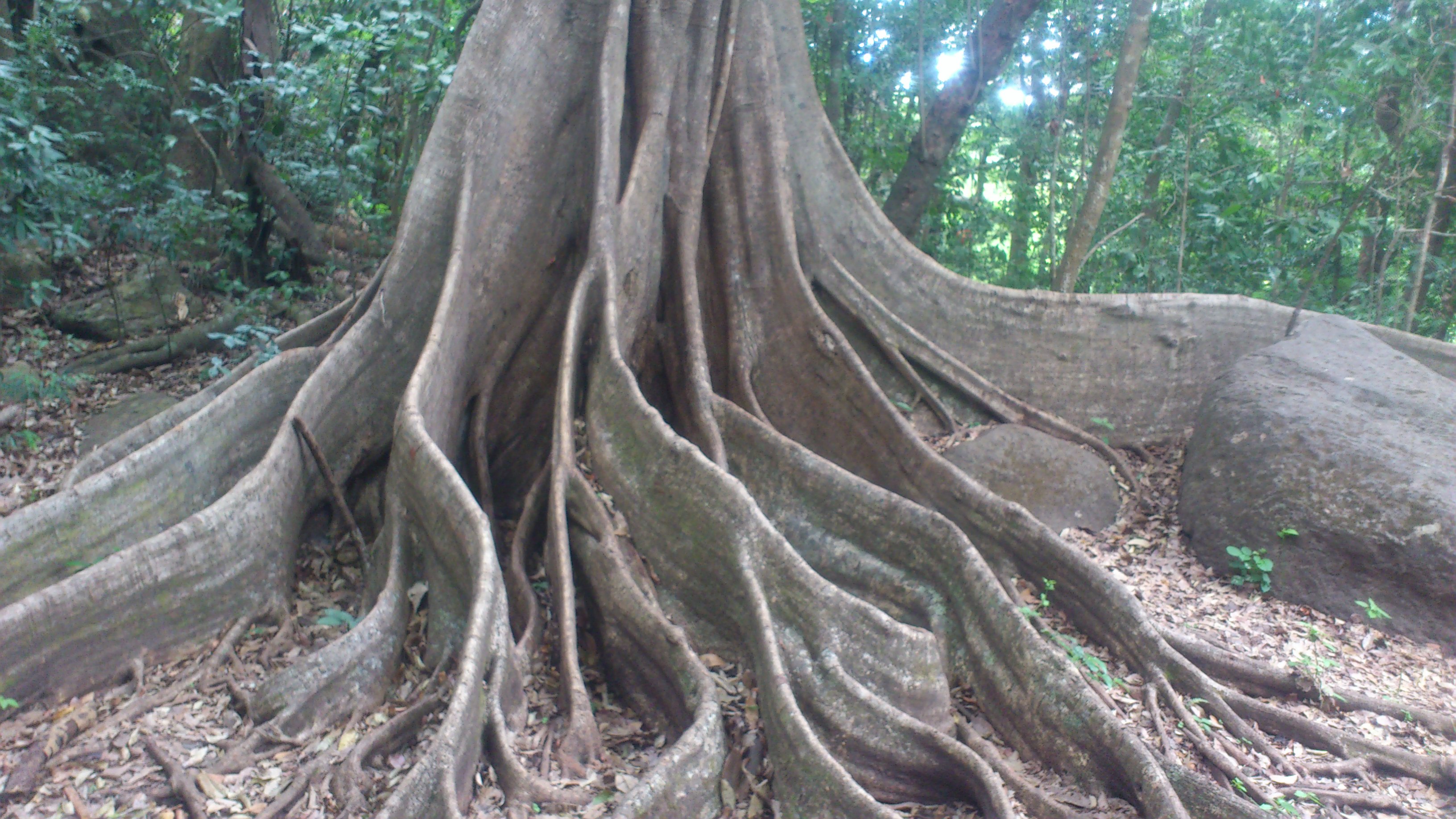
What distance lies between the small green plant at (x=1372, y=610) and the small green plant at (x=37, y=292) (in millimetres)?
8542

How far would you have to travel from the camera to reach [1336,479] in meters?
5.19

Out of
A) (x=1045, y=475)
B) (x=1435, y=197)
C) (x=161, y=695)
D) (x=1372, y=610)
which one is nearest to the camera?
(x=161, y=695)

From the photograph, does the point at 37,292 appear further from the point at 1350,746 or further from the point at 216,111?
the point at 1350,746

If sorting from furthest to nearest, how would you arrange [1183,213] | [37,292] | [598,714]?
1. [1183,213]
2. [37,292]
3. [598,714]

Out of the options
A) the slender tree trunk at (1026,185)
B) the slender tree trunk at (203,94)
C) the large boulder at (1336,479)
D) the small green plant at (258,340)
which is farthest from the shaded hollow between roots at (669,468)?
the slender tree trunk at (203,94)

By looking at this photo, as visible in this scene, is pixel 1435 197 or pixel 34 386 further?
pixel 1435 197

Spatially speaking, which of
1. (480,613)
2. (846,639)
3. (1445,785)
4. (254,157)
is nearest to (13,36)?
(254,157)

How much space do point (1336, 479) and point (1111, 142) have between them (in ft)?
11.1

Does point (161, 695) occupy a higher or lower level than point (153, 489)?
lower

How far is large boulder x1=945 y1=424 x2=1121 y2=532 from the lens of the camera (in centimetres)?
600

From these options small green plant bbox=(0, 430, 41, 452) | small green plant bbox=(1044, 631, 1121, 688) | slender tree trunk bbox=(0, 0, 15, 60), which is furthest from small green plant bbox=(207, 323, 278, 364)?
small green plant bbox=(1044, 631, 1121, 688)

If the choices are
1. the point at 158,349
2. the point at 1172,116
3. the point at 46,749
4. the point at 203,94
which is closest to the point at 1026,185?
the point at 1172,116

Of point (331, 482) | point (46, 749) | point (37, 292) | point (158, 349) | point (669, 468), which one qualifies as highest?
point (37, 292)

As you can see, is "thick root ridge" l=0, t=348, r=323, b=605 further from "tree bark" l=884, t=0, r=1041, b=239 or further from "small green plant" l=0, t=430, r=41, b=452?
"tree bark" l=884, t=0, r=1041, b=239
